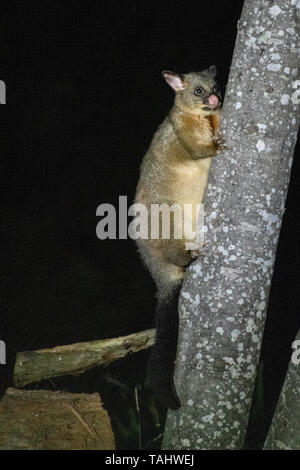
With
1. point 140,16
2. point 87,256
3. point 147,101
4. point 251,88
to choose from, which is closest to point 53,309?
Result: point 87,256

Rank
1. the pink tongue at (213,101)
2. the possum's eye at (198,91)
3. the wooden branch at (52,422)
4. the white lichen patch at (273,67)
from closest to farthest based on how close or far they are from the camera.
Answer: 1. the white lichen patch at (273,67)
2. the wooden branch at (52,422)
3. the pink tongue at (213,101)
4. the possum's eye at (198,91)

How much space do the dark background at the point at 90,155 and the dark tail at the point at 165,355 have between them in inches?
69.9

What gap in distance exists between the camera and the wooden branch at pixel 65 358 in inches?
118

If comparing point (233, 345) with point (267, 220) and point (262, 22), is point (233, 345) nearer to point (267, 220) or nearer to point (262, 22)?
point (267, 220)

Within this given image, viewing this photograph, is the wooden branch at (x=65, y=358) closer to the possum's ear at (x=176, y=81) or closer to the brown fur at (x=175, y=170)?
the brown fur at (x=175, y=170)

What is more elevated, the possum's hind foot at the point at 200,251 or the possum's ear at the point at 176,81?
the possum's ear at the point at 176,81

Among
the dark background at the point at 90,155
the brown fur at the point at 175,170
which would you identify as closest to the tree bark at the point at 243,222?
the brown fur at the point at 175,170

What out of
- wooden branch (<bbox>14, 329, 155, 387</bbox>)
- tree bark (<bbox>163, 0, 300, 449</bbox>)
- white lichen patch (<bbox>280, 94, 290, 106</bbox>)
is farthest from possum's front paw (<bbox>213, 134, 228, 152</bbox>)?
wooden branch (<bbox>14, 329, 155, 387</bbox>)

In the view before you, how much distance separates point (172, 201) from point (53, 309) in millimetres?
2335

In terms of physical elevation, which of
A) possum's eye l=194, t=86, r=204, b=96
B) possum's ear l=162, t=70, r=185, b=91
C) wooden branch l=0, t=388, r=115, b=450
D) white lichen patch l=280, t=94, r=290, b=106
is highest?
possum's ear l=162, t=70, r=185, b=91

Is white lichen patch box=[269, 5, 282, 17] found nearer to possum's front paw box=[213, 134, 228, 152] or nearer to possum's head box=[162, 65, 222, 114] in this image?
possum's front paw box=[213, 134, 228, 152]

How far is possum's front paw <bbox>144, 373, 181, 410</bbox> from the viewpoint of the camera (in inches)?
93.7

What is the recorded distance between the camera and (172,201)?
292 cm

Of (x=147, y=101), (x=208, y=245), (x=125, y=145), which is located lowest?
(x=208, y=245)
